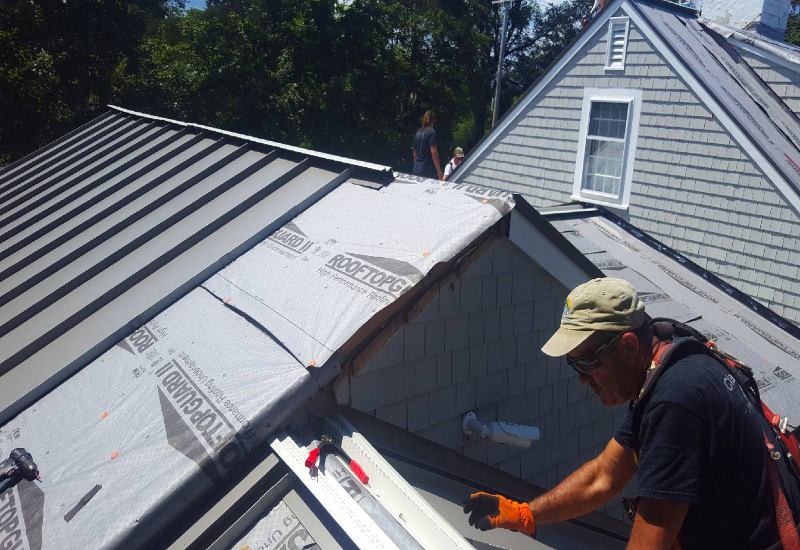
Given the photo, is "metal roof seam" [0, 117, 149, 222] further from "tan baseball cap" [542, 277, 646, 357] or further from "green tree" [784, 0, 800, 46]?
"green tree" [784, 0, 800, 46]

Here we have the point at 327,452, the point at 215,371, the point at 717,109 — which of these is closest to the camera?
the point at 327,452

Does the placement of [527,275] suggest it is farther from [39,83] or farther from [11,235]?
[39,83]

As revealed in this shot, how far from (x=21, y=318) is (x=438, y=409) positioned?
274cm

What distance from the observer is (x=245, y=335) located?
9.41 ft

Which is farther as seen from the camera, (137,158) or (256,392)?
(137,158)

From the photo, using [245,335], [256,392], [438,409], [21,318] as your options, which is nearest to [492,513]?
[438,409]

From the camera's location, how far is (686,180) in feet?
27.9

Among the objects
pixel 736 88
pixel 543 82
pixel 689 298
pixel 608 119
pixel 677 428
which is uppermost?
pixel 543 82

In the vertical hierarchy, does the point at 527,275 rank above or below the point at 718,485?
above

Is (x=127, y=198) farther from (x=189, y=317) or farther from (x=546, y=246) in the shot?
(x=546, y=246)

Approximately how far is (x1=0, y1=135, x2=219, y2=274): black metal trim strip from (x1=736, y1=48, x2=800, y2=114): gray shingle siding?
8376 millimetres

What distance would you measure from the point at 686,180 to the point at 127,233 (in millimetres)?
7517

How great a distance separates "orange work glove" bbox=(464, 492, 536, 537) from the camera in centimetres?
252

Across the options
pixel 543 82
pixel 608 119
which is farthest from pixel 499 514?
pixel 543 82
